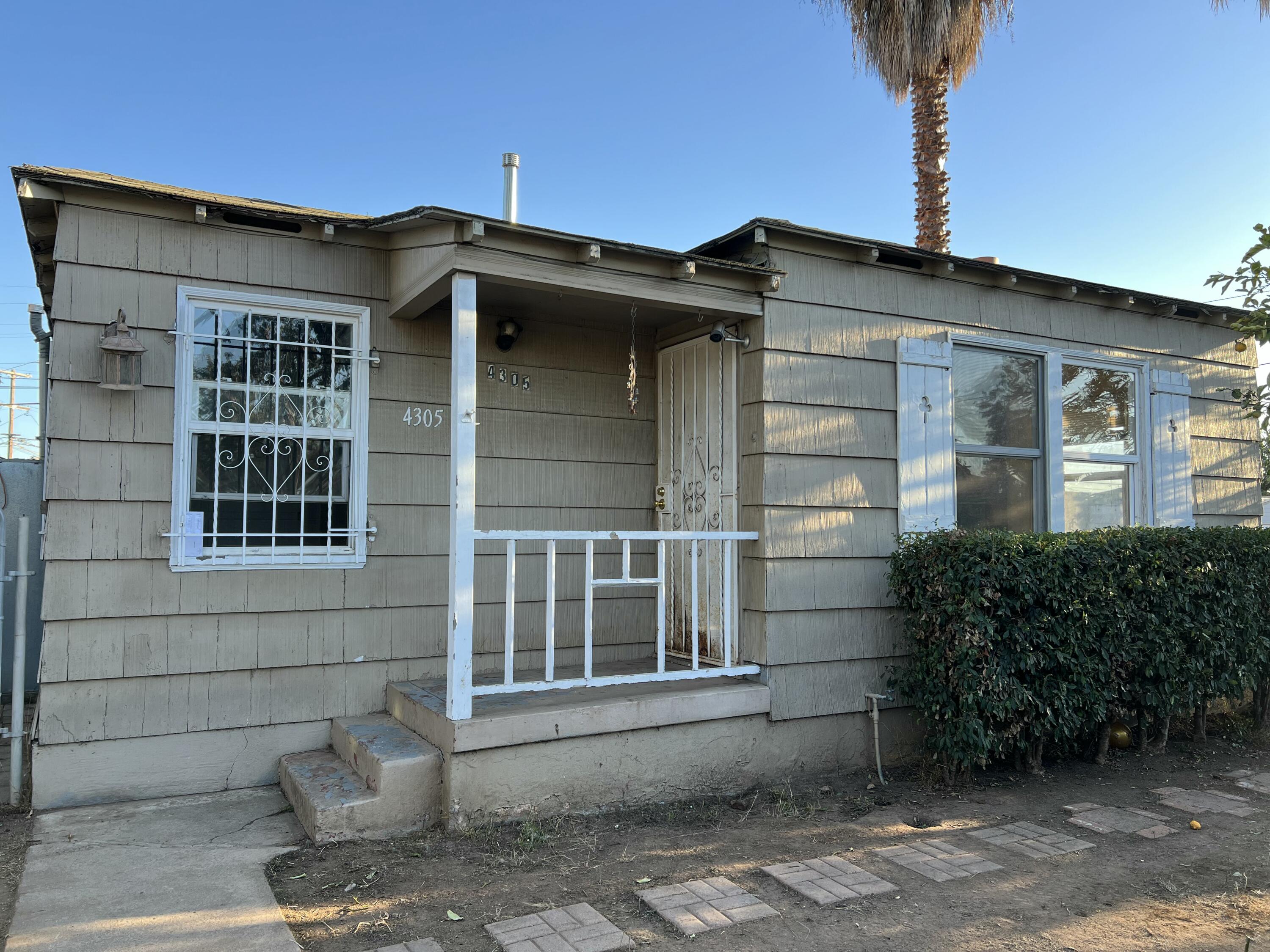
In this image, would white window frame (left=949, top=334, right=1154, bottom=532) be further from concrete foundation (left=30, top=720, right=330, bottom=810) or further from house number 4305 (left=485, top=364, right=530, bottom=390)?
concrete foundation (left=30, top=720, right=330, bottom=810)

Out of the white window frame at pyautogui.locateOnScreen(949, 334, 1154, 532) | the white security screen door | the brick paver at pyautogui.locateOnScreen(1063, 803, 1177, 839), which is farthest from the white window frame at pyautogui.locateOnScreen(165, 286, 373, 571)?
the brick paver at pyautogui.locateOnScreen(1063, 803, 1177, 839)

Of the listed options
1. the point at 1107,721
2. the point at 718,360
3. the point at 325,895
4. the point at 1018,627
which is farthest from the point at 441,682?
the point at 1107,721

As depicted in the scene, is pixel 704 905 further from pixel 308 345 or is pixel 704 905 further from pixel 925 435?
pixel 308 345

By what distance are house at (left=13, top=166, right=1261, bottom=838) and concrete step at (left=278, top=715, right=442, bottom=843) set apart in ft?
0.06

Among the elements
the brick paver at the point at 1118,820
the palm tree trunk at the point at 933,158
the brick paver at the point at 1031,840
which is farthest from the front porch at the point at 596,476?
the palm tree trunk at the point at 933,158

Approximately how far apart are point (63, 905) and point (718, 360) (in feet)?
12.2

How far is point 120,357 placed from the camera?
12.2 feet

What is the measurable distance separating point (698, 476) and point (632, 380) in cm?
77

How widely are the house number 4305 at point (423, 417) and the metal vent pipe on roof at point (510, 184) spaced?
119 cm

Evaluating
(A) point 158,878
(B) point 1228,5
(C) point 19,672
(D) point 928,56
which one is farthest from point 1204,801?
(D) point 928,56

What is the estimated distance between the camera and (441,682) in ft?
14.1

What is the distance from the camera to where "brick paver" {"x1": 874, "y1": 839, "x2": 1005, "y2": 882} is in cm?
311

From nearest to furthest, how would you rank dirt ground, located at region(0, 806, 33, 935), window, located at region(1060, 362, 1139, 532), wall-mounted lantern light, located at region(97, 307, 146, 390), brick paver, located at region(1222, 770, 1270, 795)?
dirt ground, located at region(0, 806, 33, 935)
wall-mounted lantern light, located at region(97, 307, 146, 390)
brick paver, located at region(1222, 770, 1270, 795)
window, located at region(1060, 362, 1139, 532)

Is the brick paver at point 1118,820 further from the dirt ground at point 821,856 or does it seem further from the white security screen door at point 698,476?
the white security screen door at point 698,476
